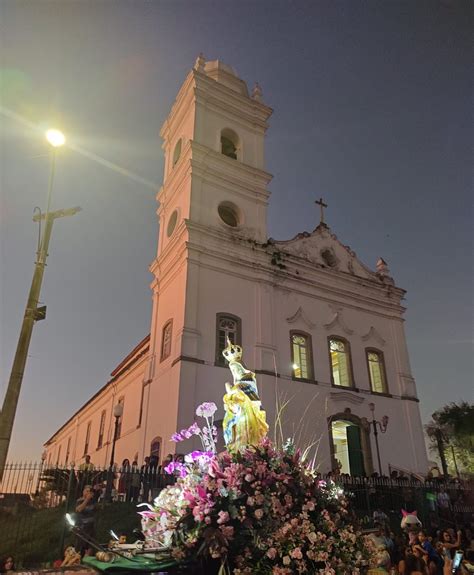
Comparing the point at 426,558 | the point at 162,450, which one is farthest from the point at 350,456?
the point at 426,558

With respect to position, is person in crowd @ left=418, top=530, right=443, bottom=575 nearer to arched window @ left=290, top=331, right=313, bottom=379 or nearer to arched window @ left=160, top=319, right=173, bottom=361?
arched window @ left=290, top=331, right=313, bottom=379

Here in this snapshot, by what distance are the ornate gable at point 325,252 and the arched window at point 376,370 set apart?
405 cm

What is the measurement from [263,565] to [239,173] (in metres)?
20.6

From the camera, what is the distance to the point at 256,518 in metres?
3.53

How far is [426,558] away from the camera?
322 inches

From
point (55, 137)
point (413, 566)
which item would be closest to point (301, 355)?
point (413, 566)

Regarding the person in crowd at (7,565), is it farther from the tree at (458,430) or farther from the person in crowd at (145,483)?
the tree at (458,430)

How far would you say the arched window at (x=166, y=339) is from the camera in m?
18.6

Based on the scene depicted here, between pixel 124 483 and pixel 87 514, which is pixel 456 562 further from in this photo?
pixel 124 483

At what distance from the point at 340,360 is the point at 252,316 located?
5.24m

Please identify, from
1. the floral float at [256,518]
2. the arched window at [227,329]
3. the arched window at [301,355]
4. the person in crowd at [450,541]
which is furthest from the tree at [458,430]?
the floral float at [256,518]

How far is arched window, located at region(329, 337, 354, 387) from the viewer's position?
21.2 meters

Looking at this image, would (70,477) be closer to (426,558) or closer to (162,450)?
(162,450)

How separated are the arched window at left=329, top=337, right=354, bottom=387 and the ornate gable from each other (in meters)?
3.66
